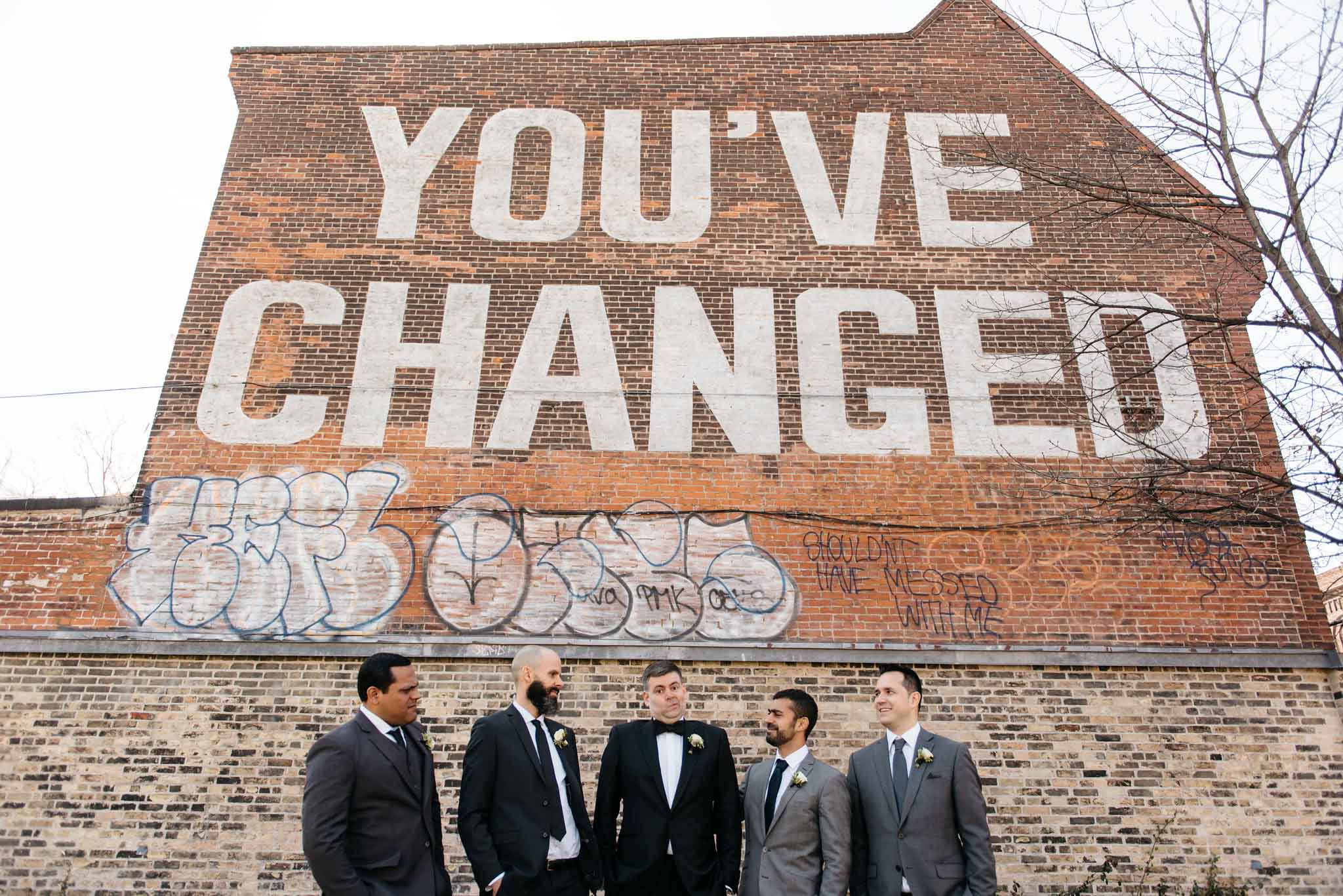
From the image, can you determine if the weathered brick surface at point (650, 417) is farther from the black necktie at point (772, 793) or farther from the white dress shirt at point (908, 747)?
the black necktie at point (772, 793)

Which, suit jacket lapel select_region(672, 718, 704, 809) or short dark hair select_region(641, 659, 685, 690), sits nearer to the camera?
suit jacket lapel select_region(672, 718, 704, 809)

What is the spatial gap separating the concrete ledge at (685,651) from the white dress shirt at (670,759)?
263 centimetres

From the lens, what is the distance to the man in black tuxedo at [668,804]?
16.4 ft

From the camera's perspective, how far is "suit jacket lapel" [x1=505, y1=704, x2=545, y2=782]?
16.1 ft

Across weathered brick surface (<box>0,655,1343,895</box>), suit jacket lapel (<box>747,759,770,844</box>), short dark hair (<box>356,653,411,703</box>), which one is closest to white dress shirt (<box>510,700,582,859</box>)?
short dark hair (<box>356,653,411,703</box>)

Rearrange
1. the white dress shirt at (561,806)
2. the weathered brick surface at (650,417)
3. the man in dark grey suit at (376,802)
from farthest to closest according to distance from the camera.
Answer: the weathered brick surface at (650,417) < the white dress shirt at (561,806) < the man in dark grey suit at (376,802)

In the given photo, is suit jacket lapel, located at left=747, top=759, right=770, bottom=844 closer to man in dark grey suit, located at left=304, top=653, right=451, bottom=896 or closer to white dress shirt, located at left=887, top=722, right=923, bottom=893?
white dress shirt, located at left=887, top=722, right=923, bottom=893

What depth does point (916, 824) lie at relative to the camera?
16.4ft

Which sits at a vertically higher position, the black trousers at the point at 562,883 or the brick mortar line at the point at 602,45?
the brick mortar line at the point at 602,45

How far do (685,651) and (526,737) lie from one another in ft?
10.4

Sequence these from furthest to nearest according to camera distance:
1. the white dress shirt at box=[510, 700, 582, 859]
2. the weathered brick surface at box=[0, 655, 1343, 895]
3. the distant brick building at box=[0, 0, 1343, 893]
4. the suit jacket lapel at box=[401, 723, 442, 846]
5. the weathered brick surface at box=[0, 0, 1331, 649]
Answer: the weathered brick surface at box=[0, 0, 1331, 649], the distant brick building at box=[0, 0, 1343, 893], the weathered brick surface at box=[0, 655, 1343, 895], the white dress shirt at box=[510, 700, 582, 859], the suit jacket lapel at box=[401, 723, 442, 846]

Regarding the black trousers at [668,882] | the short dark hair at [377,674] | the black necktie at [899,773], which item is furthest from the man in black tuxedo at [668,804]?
the short dark hair at [377,674]

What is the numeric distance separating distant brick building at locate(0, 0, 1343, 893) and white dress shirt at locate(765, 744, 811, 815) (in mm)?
2575

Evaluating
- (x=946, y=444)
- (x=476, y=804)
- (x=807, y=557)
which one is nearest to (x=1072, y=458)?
(x=946, y=444)
